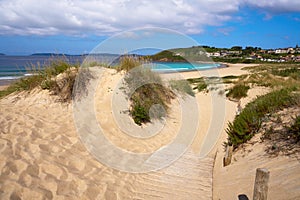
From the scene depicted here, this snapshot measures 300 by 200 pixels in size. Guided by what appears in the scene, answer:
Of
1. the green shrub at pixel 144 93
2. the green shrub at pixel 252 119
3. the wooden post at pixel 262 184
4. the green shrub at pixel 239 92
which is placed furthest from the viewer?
the green shrub at pixel 239 92

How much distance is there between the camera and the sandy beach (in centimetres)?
381

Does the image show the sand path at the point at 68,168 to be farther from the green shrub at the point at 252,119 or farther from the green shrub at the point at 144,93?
the green shrub at the point at 144,93

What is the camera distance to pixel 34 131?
549 cm

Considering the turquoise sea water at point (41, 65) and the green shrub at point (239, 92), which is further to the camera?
the green shrub at point (239, 92)

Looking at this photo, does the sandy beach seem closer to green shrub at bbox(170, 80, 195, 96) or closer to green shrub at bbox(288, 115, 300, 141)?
green shrub at bbox(288, 115, 300, 141)

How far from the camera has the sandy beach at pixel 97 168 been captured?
3811 millimetres

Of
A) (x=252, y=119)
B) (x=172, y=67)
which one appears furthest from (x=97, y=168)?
(x=172, y=67)

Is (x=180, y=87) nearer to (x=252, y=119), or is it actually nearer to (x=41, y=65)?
(x=252, y=119)

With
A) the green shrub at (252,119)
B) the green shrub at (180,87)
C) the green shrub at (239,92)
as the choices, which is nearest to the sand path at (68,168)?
the green shrub at (252,119)

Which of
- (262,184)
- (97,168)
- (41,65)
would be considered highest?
(41,65)

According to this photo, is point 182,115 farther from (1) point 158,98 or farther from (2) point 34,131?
(2) point 34,131

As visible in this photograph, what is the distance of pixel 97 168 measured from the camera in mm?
4797

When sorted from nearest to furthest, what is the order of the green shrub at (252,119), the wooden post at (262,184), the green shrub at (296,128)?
1. the wooden post at (262,184)
2. the green shrub at (296,128)
3. the green shrub at (252,119)

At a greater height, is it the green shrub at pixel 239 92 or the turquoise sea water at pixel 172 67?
the turquoise sea water at pixel 172 67
